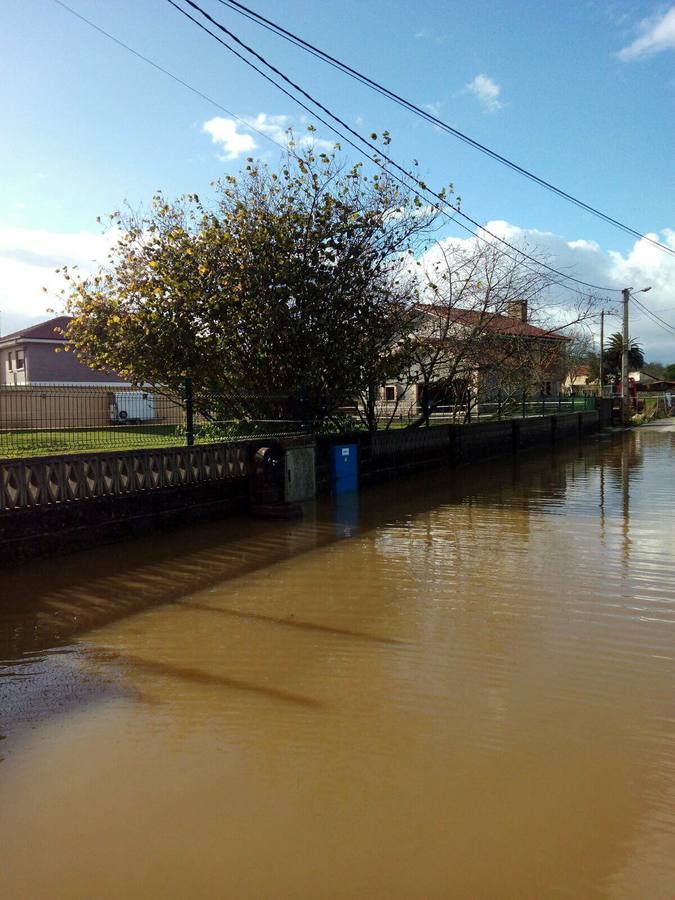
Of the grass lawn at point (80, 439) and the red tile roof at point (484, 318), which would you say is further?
the red tile roof at point (484, 318)

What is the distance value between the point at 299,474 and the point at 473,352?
753cm

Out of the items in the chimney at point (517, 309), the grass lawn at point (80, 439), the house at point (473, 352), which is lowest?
the grass lawn at point (80, 439)

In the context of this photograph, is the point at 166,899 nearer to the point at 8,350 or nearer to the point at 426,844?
the point at 426,844

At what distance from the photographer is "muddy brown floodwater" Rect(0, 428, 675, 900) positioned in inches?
108

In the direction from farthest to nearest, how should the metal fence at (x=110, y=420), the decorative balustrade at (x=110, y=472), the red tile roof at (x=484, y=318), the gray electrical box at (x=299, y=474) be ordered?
the red tile roof at (x=484, y=318) < the gray electrical box at (x=299, y=474) < the metal fence at (x=110, y=420) < the decorative balustrade at (x=110, y=472)

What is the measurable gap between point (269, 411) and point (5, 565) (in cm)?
713

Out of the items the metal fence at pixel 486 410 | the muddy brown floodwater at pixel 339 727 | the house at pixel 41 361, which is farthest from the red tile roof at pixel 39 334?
the muddy brown floodwater at pixel 339 727

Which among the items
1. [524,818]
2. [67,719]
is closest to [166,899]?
[524,818]

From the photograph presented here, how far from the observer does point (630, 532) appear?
9125mm

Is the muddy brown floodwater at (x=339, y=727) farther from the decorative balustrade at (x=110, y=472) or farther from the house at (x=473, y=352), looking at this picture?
the house at (x=473, y=352)

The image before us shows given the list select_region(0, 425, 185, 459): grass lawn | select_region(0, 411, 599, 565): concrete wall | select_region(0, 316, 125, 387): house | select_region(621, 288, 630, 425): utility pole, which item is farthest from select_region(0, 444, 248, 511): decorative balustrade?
select_region(621, 288, 630, 425): utility pole

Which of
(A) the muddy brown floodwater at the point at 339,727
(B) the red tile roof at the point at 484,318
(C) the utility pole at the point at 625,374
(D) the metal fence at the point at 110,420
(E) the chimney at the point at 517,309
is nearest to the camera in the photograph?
(A) the muddy brown floodwater at the point at 339,727

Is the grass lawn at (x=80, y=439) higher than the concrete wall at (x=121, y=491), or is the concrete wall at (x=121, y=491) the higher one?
the grass lawn at (x=80, y=439)

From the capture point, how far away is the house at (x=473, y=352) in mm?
16984
